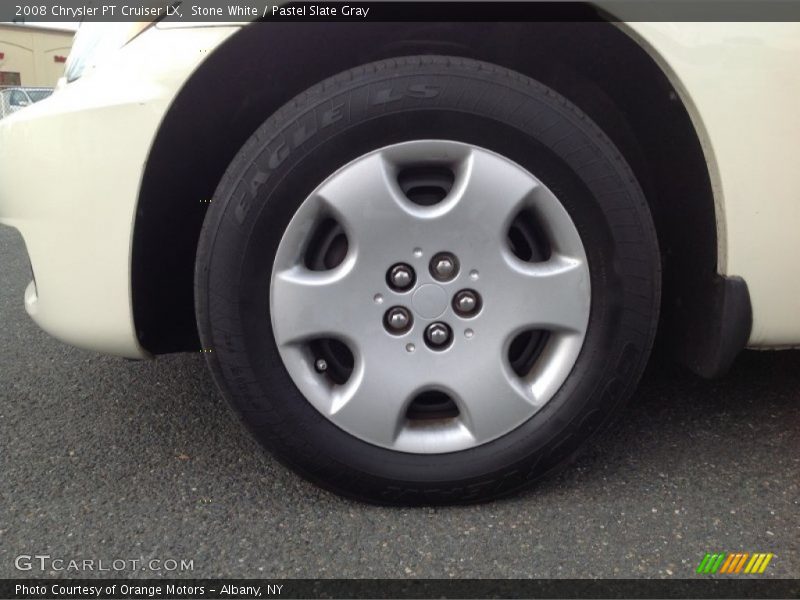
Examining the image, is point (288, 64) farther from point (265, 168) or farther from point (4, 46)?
point (4, 46)

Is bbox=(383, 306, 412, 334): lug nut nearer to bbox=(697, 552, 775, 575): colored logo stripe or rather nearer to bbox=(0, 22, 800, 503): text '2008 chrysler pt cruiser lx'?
bbox=(0, 22, 800, 503): text '2008 chrysler pt cruiser lx'

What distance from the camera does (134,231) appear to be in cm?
138

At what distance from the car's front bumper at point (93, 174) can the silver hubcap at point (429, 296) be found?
0.34 m

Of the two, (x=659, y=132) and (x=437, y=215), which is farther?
(x=659, y=132)

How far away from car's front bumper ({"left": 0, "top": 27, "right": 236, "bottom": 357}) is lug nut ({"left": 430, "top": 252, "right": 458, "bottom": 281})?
61cm

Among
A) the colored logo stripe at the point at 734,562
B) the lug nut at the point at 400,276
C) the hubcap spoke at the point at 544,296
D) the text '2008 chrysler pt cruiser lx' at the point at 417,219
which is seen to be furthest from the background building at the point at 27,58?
the colored logo stripe at the point at 734,562

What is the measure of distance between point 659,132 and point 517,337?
56 centimetres

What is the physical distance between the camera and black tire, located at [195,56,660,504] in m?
1.32

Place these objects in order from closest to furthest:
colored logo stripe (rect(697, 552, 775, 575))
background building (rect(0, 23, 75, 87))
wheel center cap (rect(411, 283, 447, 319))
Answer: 1. colored logo stripe (rect(697, 552, 775, 575))
2. wheel center cap (rect(411, 283, 447, 319))
3. background building (rect(0, 23, 75, 87))

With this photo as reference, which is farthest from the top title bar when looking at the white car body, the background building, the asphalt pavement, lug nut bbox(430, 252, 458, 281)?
the background building

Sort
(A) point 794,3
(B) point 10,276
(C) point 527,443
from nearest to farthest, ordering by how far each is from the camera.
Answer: (A) point 794,3 → (C) point 527,443 → (B) point 10,276

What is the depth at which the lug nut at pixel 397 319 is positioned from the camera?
4.55 feet

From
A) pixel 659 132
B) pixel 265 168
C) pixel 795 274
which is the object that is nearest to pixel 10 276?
pixel 265 168

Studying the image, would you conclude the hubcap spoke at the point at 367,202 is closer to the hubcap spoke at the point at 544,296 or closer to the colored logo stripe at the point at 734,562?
the hubcap spoke at the point at 544,296
